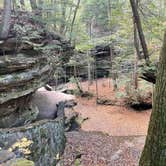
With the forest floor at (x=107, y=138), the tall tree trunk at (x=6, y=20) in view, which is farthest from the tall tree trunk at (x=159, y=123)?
the tall tree trunk at (x=6, y=20)

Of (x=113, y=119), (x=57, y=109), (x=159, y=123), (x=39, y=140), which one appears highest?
(x=159, y=123)

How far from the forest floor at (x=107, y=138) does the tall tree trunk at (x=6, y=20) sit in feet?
12.5

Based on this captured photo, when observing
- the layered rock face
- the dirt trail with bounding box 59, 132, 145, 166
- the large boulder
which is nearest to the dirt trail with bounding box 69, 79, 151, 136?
the large boulder

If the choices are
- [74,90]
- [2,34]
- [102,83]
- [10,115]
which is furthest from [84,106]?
[2,34]

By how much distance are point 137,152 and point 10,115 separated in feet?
13.4

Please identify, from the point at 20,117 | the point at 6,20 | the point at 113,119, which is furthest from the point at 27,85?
the point at 113,119

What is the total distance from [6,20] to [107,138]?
5314 mm

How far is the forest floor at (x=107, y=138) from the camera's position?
26.9 ft

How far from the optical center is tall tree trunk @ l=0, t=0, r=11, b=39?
309 inches

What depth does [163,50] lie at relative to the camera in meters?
3.81

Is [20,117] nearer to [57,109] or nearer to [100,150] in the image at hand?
[57,109]

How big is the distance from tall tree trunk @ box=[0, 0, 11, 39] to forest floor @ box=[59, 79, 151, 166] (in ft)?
12.5

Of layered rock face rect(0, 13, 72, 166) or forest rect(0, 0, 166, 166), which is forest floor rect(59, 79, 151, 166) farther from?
layered rock face rect(0, 13, 72, 166)

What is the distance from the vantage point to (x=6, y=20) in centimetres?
793
